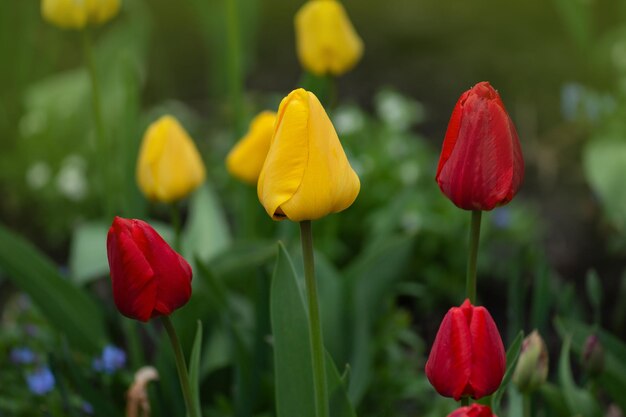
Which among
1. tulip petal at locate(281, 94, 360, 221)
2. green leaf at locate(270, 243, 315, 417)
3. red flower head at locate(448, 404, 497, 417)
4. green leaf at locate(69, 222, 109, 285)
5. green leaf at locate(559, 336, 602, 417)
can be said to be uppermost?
tulip petal at locate(281, 94, 360, 221)

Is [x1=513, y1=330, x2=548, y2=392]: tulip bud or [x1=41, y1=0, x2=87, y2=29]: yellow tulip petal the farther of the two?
[x1=41, y1=0, x2=87, y2=29]: yellow tulip petal

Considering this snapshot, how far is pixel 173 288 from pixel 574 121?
7.85ft

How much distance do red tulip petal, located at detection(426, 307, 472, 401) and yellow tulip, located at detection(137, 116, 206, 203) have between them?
789mm

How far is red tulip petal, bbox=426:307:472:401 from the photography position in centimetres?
100

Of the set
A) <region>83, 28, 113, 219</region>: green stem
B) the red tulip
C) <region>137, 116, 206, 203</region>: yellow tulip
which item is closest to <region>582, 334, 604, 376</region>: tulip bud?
the red tulip

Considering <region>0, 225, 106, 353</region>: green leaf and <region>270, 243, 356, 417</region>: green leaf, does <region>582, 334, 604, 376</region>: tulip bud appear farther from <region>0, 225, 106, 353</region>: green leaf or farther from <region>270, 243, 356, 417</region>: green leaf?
<region>0, 225, 106, 353</region>: green leaf

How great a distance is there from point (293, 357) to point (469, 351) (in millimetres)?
339

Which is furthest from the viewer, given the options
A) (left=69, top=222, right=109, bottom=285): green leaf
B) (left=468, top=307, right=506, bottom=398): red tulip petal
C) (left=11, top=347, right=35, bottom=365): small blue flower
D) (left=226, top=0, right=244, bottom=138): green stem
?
(left=69, top=222, right=109, bottom=285): green leaf

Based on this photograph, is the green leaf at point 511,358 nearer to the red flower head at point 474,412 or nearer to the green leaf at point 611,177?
the red flower head at point 474,412

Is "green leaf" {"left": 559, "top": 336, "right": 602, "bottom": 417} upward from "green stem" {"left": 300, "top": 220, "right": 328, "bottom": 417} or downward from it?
downward

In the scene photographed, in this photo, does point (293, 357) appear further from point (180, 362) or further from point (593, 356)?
point (593, 356)

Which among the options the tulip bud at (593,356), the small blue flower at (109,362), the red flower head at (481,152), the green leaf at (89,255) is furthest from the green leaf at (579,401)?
the green leaf at (89,255)

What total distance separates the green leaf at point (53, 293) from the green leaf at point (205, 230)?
29 centimetres

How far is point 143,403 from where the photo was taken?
137cm
